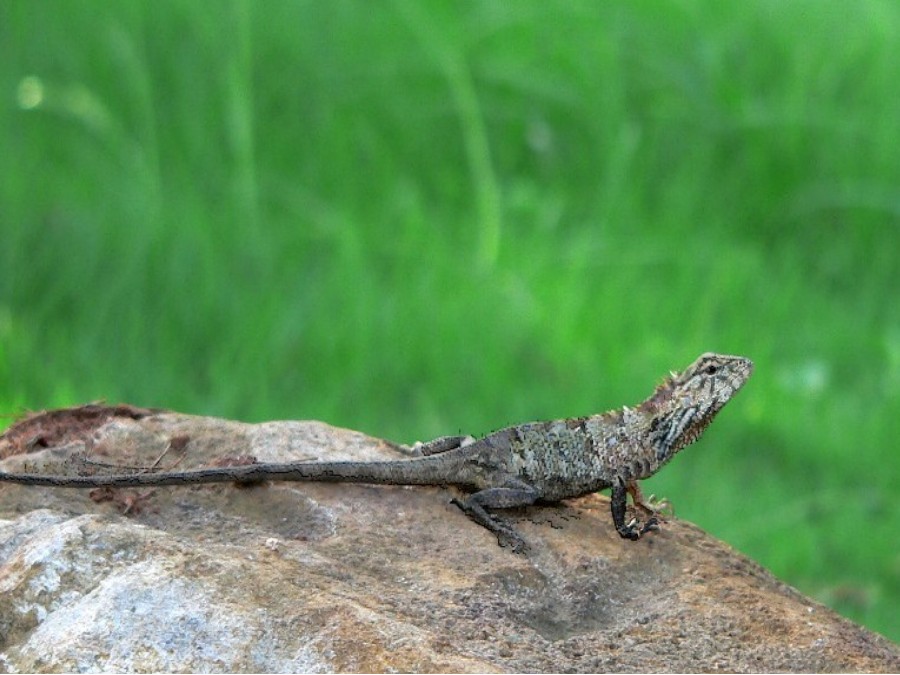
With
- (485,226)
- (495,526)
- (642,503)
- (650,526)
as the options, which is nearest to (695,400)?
(642,503)

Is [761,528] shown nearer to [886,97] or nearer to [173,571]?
[886,97]

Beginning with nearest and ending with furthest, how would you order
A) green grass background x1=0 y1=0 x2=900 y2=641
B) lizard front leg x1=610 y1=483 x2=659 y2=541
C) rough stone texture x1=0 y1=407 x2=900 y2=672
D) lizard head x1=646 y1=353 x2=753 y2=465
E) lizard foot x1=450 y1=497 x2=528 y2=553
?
rough stone texture x1=0 y1=407 x2=900 y2=672, lizard foot x1=450 y1=497 x2=528 y2=553, lizard front leg x1=610 y1=483 x2=659 y2=541, lizard head x1=646 y1=353 x2=753 y2=465, green grass background x1=0 y1=0 x2=900 y2=641

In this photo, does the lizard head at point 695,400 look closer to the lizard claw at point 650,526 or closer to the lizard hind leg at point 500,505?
the lizard claw at point 650,526

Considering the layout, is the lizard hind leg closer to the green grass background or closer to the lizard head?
the lizard head

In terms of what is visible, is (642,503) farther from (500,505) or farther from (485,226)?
(485,226)

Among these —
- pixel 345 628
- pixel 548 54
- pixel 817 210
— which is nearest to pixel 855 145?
pixel 817 210

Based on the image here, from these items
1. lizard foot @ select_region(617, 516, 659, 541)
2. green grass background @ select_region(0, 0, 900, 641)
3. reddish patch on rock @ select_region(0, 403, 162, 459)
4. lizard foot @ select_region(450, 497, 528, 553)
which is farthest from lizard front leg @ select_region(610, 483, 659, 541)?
green grass background @ select_region(0, 0, 900, 641)
